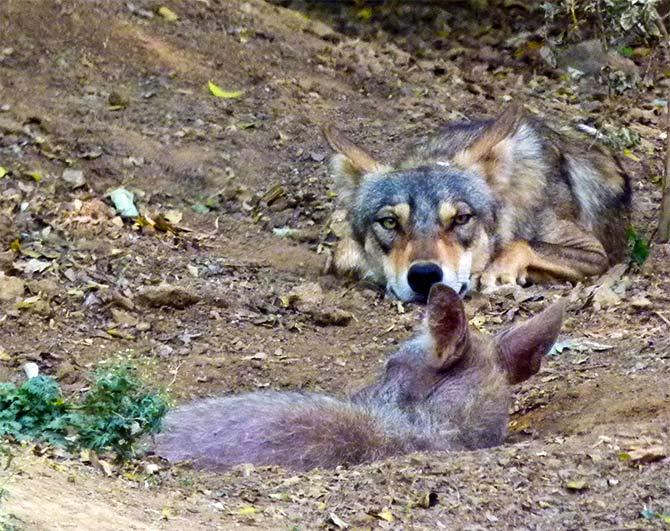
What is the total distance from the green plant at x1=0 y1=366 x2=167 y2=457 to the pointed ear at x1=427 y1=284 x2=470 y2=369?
4.33 feet

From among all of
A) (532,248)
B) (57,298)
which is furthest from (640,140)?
(57,298)

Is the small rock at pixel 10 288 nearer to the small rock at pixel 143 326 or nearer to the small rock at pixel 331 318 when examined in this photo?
the small rock at pixel 143 326

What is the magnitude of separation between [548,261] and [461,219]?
690 millimetres

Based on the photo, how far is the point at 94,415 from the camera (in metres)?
5.56

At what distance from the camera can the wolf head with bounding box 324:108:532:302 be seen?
9305 mm

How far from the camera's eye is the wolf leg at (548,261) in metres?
9.62

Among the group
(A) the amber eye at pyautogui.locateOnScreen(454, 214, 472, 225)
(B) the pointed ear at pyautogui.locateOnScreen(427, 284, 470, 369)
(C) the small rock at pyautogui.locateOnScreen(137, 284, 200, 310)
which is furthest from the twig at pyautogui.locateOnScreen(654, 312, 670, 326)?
(C) the small rock at pyautogui.locateOnScreen(137, 284, 200, 310)

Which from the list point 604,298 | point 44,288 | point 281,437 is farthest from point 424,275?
point 281,437

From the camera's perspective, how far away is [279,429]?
19.5ft

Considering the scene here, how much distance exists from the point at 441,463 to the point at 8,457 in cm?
169

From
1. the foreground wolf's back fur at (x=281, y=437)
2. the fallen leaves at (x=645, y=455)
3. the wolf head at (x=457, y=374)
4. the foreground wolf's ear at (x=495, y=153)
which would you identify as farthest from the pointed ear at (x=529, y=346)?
the foreground wolf's ear at (x=495, y=153)

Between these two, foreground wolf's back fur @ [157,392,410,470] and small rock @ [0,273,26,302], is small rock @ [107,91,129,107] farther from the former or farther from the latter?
foreground wolf's back fur @ [157,392,410,470]

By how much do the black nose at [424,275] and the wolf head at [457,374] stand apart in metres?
2.47

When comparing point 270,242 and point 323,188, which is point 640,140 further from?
point 270,242
